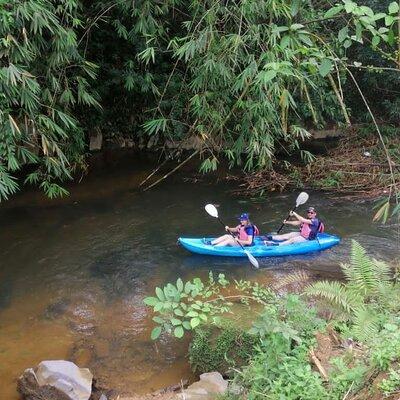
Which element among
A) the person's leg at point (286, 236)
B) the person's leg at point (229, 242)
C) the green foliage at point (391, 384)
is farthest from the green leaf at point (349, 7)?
the person's leg at point (286, 236)

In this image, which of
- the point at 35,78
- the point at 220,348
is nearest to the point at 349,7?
the point at 220,348

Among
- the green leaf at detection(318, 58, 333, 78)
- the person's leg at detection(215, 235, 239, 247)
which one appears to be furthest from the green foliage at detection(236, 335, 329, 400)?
the person's leg at detection(215, 235, 239, 247)

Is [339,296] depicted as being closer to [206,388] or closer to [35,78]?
[206,388]

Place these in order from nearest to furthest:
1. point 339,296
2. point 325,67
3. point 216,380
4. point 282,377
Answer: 1. point 325,67
2. point 282,377
3. point 339,296
4. point 216,380

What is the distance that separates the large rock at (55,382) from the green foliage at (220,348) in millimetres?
1017

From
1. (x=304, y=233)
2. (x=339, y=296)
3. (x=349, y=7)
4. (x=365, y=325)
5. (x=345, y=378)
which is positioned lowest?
(x=304, y=233)

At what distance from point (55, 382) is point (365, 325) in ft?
8.80

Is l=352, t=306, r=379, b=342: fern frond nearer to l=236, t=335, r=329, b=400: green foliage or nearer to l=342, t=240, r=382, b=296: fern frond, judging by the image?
l=236, t=335, r=329, b=400: green foliage

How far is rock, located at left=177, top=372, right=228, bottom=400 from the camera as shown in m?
3.77

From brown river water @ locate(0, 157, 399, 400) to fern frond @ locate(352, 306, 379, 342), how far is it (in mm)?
1952

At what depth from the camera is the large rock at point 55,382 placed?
4.07 meters

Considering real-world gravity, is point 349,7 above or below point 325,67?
above

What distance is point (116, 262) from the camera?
6766mm

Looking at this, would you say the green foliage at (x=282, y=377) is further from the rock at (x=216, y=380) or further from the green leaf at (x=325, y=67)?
the green leaf at (x=325, y=67)
